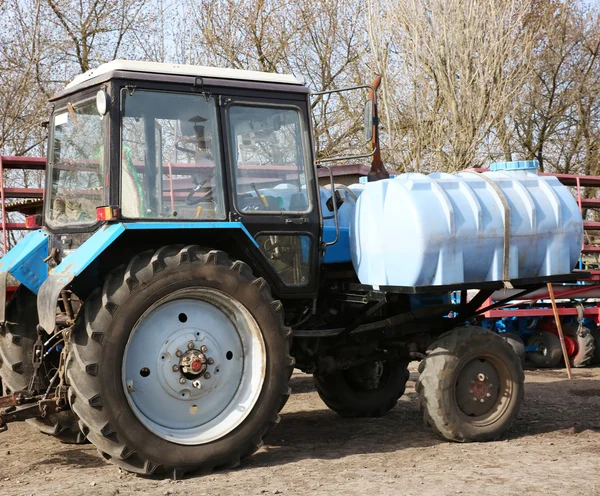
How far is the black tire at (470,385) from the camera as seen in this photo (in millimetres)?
5961

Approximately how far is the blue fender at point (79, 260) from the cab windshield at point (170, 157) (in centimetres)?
15

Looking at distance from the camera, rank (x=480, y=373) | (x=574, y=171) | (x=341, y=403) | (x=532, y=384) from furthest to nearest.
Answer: (x=574, y=171)
(x=532, y=384)
(x=341, y=403)
(x=480, y=373)

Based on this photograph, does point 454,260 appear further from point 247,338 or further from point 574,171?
point 574,171

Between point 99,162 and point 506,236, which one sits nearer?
point 99,162

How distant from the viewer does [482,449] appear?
19.0 ft

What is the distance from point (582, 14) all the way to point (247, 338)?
21.7m

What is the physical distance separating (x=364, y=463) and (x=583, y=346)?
668cm

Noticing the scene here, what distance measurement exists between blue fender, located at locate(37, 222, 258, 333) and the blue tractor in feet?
0.05

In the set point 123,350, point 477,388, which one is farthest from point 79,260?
point 477,388

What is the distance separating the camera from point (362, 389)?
7.29 m

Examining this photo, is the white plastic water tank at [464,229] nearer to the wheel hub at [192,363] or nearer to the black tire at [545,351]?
the wheel hub at [192,363]

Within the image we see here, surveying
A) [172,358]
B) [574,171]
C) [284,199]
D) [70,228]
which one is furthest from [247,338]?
[574,171]

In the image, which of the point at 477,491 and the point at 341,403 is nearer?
the point at 477,491

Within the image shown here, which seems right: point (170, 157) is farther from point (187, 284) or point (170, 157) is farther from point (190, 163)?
point (187, 284)
